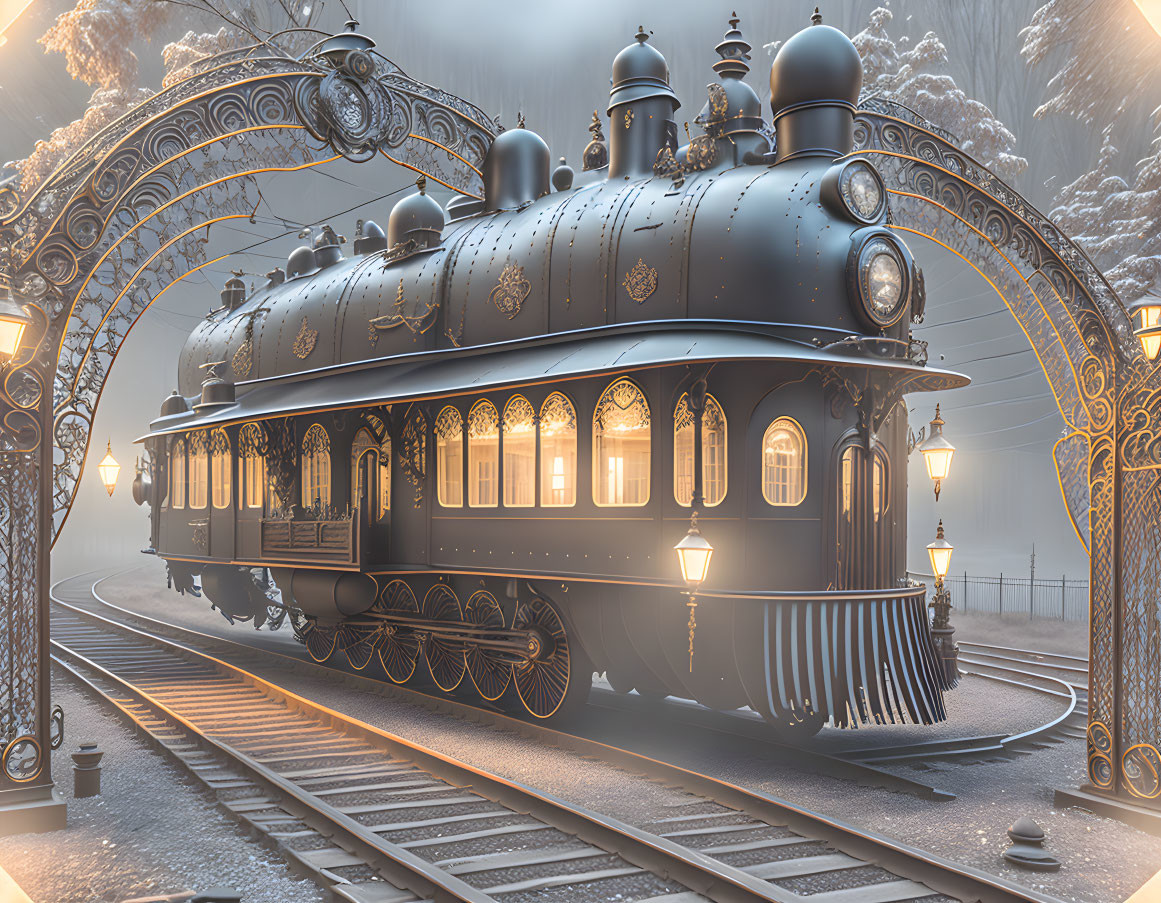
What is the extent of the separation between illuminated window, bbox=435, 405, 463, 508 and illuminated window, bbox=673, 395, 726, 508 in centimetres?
419

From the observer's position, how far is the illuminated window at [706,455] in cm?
1123

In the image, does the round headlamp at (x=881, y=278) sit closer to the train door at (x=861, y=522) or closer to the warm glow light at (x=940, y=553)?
the train door at (x=861, y=522)

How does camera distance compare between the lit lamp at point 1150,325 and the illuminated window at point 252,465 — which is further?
the illuminated window at point 252,465

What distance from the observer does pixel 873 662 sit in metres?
11.1

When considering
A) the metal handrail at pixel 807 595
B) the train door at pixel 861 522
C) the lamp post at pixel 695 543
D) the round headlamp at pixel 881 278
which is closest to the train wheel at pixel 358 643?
the lamp post at pixel 695 543

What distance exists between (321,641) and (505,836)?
10.8m

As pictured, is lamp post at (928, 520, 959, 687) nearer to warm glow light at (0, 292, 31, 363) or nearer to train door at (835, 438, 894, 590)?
train door at (835, 438, 894, 590)

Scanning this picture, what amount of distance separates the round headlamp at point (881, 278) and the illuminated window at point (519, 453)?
4.37 meters

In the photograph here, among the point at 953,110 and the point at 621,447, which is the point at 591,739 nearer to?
the point at 621,447

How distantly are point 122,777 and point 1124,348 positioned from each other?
10.8 meters

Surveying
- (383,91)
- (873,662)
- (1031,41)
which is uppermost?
(1031,41)

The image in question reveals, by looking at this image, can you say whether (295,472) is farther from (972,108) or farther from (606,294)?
(972,108)

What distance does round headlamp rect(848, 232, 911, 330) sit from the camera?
11438 mm

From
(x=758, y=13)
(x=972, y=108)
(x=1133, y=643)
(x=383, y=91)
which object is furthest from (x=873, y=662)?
(x=758, y=13)
